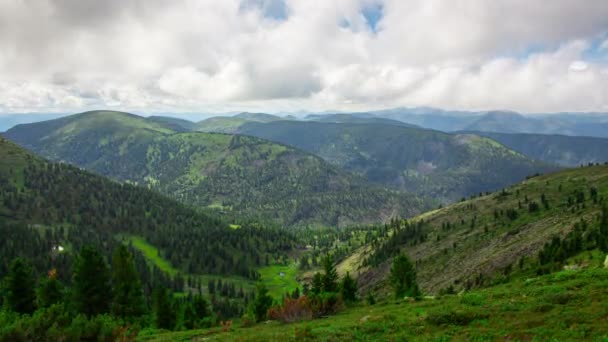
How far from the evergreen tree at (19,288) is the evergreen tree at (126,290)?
15.6 meters

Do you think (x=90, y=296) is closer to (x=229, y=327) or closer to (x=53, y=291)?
(x=53, y=291)

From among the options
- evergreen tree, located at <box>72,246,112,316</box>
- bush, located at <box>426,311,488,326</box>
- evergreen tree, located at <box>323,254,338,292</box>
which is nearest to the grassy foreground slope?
bush, located at <box>426,311,488,326</box>

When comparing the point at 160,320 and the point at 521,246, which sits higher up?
the point at 521,246

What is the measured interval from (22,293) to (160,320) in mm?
27096

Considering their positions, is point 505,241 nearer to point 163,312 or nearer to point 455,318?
point 455,318

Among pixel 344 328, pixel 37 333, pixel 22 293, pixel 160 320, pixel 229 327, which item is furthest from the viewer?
pixel 160 320

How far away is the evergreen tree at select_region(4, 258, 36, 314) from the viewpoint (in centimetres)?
7400

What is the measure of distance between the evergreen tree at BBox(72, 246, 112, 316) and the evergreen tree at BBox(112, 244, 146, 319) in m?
3.77

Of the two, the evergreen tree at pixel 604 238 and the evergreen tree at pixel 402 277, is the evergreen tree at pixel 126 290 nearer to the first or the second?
the evergreen tree at pixel 402 277

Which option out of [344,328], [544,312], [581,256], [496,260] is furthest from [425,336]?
[496,260]

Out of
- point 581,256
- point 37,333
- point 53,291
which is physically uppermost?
point 37,333

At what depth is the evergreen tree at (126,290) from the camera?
8131 centimetres

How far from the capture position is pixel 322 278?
296 feet

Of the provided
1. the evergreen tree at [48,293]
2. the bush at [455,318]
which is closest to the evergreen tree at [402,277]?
the bush at [455,318]
